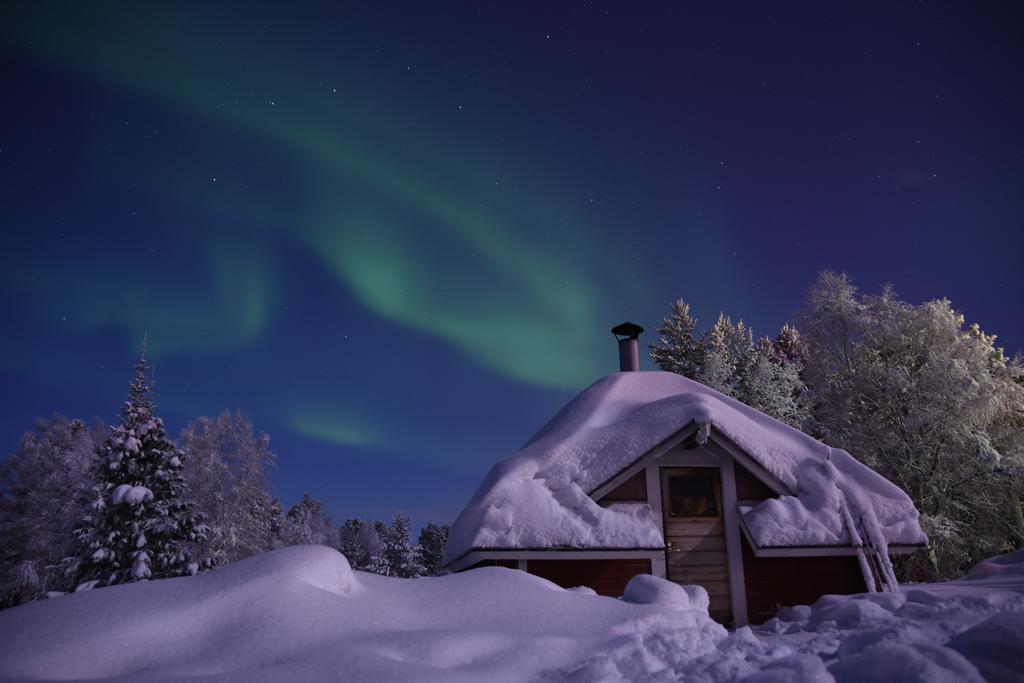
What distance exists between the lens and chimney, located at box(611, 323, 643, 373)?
58.4 feet

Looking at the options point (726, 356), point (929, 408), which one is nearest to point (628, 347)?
point (929, 408)

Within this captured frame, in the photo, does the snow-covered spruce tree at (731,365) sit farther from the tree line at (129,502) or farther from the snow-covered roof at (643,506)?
the tree line at (129,502)

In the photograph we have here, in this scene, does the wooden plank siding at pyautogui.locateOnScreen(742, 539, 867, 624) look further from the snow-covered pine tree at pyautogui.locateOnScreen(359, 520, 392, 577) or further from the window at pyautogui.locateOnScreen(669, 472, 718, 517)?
the snow-covered pine tree at pyautogui.locateOnScreen(359, 520, 392, 577)

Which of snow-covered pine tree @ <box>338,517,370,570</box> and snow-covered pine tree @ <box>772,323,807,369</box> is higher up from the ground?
snow-covered pine tree @ <box>772,323,807,369</box>

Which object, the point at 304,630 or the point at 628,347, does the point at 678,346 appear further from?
the point at 304,630

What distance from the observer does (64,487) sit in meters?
28.6

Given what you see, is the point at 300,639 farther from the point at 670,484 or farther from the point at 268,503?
the point at 268,503

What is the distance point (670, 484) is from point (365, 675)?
953cm

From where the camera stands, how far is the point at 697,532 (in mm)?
12008

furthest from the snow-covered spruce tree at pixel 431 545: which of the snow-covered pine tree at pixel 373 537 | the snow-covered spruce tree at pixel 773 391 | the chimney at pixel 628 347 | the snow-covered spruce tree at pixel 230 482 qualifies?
the chimney at pixel 628 347

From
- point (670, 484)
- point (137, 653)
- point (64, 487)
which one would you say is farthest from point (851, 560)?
point (64, 487)

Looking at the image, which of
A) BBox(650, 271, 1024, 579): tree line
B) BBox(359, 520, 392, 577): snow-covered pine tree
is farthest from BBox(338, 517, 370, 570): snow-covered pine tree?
BBox(650, 271, 1024, 579): tree line

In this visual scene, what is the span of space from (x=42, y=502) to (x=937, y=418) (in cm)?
3603

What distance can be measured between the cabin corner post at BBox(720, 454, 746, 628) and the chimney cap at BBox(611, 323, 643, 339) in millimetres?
5985
